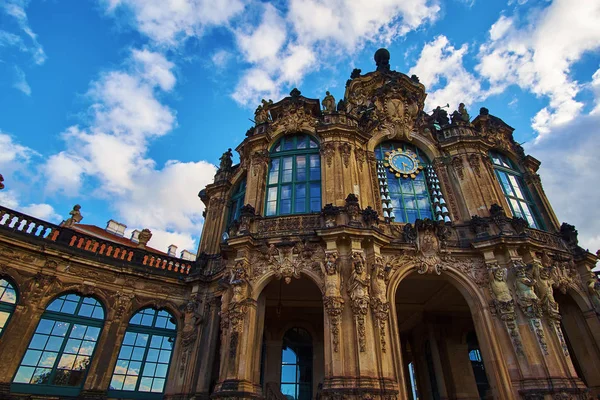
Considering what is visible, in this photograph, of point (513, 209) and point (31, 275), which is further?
point (513, 209)

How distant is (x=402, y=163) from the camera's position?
47.5ft

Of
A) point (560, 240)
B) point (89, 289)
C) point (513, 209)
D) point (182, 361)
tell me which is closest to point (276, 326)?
point (182, 361)

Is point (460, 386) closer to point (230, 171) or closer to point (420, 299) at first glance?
point (420, 299)

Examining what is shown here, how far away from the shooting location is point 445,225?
1225 centimetres

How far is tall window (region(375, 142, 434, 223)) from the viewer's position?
12953 millimetres

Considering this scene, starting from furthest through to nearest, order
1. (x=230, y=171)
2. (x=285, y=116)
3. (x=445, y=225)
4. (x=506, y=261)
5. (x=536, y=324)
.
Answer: (x=230, y=171)
(x=285, y=116)
(x=445, y=225)
(x=506, y=261)
(x=536, y=324)

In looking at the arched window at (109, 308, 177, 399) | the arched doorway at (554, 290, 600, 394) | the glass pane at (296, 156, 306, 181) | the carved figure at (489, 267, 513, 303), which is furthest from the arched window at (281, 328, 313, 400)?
the arched doorway at (554, 290, 600, 394)

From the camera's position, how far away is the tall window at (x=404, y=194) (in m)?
13.0

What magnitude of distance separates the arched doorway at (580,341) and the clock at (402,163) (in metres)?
6.61

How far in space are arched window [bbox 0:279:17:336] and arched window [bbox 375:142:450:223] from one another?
41.8 feet

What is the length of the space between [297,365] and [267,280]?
4706 millimetres

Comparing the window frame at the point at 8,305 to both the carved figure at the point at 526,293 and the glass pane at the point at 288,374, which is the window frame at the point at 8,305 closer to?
the glass pane at the point at 288,374

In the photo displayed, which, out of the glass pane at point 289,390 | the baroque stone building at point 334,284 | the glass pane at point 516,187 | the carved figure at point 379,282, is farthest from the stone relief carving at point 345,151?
the glass pane at point 289,390

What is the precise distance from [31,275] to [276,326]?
8.72 metres
